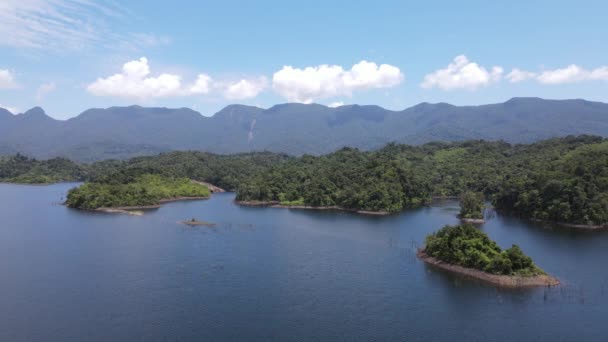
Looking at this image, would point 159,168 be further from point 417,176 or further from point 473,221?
point 473,221

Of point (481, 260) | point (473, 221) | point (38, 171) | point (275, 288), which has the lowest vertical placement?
point (275, 288)

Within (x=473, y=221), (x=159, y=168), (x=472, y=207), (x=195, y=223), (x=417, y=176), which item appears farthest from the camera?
(x=159, y=168)

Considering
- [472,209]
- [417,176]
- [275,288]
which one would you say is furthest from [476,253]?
[417,176]

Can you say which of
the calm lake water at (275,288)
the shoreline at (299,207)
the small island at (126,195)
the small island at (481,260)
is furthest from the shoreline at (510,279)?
the small island at (126,195)

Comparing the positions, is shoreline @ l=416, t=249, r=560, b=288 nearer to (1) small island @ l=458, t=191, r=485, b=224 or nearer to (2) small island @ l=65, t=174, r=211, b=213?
(1) small island @ l=458, t=191, r=485, b=224

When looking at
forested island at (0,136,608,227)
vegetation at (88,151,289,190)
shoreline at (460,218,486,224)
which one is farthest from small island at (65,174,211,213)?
shoreline at (460,218,486,224)

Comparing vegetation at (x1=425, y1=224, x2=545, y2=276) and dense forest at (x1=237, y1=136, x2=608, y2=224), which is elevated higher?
dense forest at (x1=237, y1=136, x2=608, y2=224)

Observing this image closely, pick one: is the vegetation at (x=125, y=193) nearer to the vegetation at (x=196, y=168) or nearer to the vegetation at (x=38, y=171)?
the vegetation at (x=196, y=168)
